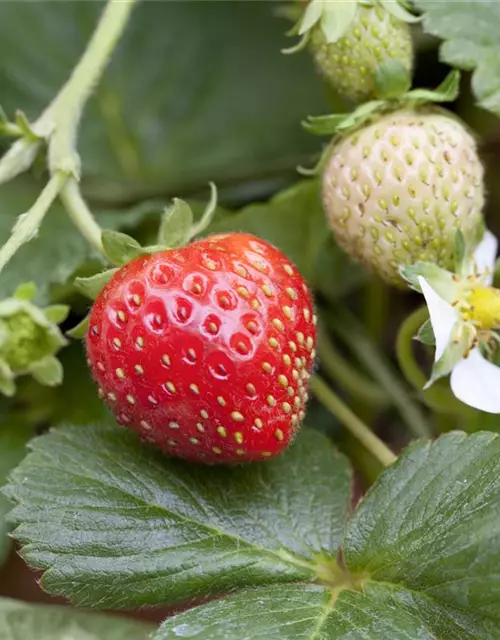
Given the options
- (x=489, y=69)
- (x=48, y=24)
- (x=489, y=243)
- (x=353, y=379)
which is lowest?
(x=353, y=379)

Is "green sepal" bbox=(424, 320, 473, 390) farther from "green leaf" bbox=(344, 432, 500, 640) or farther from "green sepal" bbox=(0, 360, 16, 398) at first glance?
"green sepal" bbox=(0, 360, 16, 398)

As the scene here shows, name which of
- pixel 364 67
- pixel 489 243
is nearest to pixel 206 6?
pixel 364 67

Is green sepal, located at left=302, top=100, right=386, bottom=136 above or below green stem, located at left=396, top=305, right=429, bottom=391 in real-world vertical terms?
above

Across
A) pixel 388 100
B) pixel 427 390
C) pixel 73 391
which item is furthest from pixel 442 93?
pixel 73 391

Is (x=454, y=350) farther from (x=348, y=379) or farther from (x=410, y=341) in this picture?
(x=348, y=379)

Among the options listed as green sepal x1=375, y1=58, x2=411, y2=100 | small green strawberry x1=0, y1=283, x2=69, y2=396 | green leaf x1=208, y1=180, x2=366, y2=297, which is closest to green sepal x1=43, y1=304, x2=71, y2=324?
small green strawberry x1=0, y1=283, x2=69, y2=396

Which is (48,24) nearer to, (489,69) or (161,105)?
(161,105)
